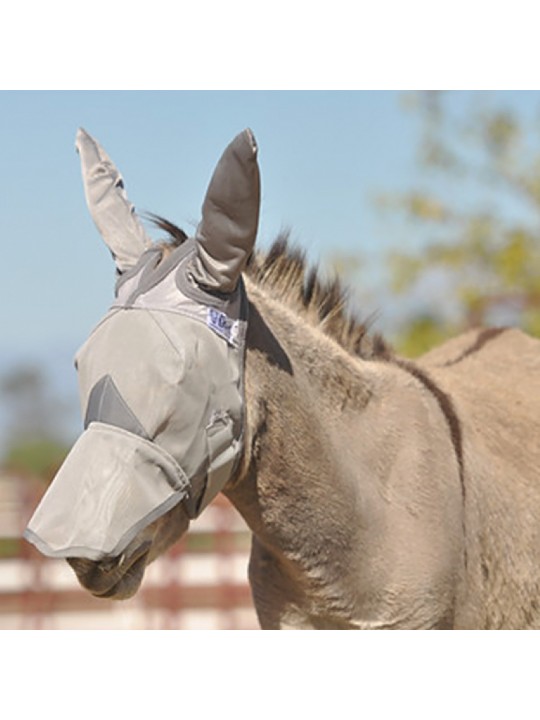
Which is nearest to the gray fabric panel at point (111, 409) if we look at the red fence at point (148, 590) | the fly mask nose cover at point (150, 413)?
the fly mask nose cover at point (150, 413)

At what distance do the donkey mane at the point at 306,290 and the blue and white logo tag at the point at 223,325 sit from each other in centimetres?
48

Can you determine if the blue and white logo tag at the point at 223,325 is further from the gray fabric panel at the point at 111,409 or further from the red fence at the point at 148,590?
the red fence at the point at 148,590

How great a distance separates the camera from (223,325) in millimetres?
3182

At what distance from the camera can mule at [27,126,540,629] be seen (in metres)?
2.99

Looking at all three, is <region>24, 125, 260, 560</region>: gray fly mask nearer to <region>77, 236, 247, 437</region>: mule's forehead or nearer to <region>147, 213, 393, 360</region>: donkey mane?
<region>77, 236, 247, 437</region>: mule's forehead

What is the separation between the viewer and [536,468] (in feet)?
14.0

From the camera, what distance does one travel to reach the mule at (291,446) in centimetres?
299

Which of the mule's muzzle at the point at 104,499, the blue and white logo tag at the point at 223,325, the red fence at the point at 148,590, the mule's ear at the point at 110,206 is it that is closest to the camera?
the mule's muzzle at the point at 104,499

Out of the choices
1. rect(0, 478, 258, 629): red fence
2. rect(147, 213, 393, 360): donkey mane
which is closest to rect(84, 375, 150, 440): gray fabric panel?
rect(147, 213, 393, 360): donkey mane

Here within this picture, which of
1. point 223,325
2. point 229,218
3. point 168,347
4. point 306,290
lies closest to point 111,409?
point 168,347

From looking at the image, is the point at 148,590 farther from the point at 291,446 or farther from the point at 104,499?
the point at 104,499

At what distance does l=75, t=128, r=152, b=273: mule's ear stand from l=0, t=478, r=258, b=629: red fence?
5544mm

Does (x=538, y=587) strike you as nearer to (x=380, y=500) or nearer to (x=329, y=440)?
(x=380, y=500)

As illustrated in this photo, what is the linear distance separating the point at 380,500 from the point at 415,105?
12.6 meters
